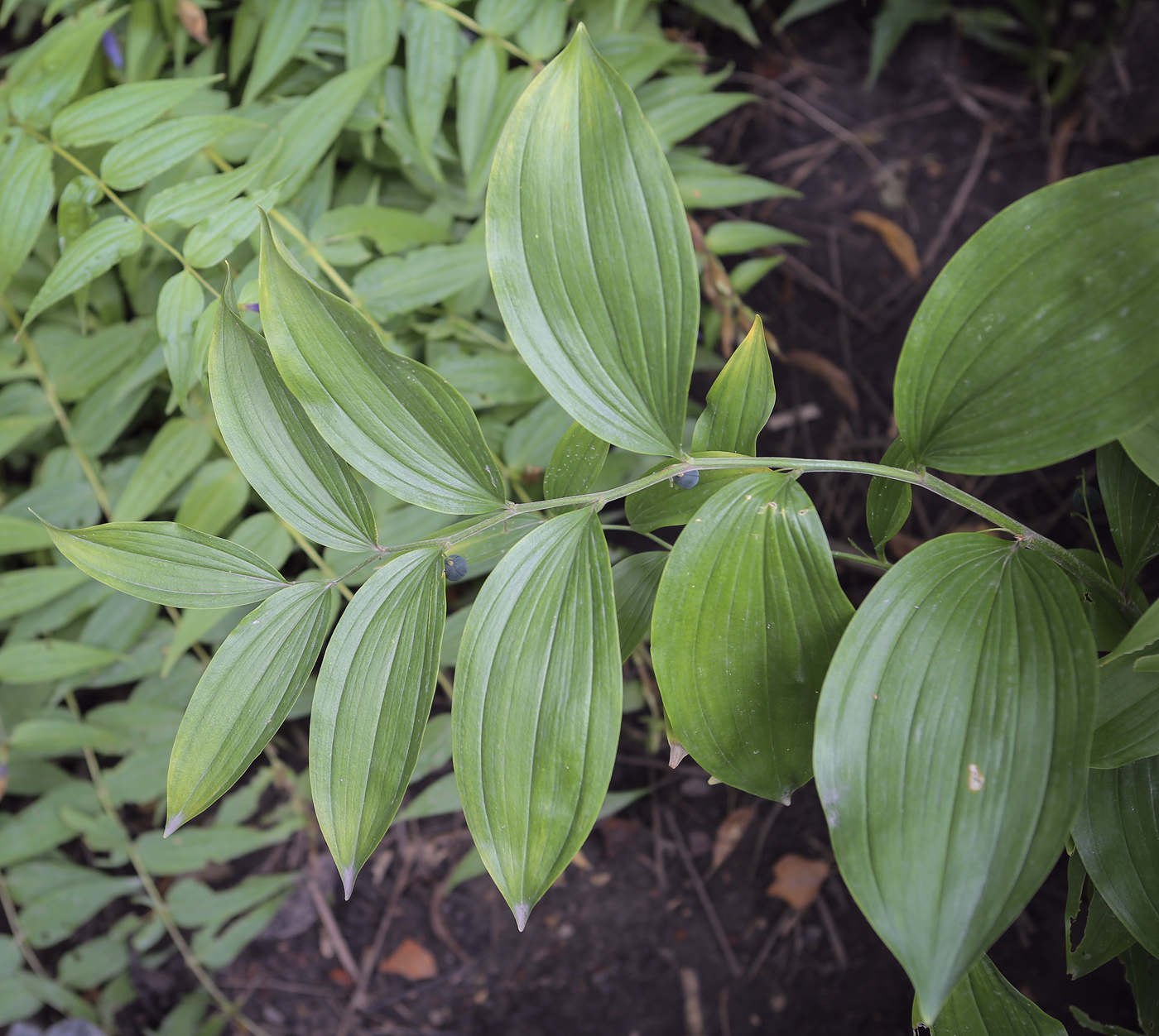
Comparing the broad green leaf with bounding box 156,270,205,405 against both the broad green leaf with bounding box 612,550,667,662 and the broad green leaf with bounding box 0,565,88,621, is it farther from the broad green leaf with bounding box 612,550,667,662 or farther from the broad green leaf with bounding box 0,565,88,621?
the broad green leaf with bounding box 612,550,667,662

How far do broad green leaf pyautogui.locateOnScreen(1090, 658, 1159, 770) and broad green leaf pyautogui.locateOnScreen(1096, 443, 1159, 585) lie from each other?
0.12m

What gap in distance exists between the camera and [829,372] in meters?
1.53

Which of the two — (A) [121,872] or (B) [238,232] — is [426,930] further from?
(B) [238,232]

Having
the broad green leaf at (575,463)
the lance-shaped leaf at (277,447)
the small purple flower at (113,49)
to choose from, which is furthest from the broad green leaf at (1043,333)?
the small purple flower at (113,49)

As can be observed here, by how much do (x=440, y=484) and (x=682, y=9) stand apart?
138 cm

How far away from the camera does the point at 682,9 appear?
1504 millimetres

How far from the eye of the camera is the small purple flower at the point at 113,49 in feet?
3.78

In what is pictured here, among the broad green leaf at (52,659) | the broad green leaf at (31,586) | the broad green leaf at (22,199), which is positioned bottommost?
the broad green leaf at (52,659)

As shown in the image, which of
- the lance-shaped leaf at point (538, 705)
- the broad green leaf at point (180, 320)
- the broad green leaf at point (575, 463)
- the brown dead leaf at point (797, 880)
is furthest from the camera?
the brown dead leaf at point (797, 880)

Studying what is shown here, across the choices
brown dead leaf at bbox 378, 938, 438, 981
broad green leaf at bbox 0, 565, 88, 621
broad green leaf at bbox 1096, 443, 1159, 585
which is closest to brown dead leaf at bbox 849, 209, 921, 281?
broad green leaf at bbox 1096, 443, 1159, 585

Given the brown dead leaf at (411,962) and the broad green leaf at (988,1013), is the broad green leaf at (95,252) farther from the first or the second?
the brown dead leaf at (411,962)

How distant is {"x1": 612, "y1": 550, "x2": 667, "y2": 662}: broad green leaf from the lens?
0.70 m

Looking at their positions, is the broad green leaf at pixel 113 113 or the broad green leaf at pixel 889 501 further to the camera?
the broad green leaf at pixel 113 113

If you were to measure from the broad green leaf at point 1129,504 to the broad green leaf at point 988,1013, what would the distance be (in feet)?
1.28
